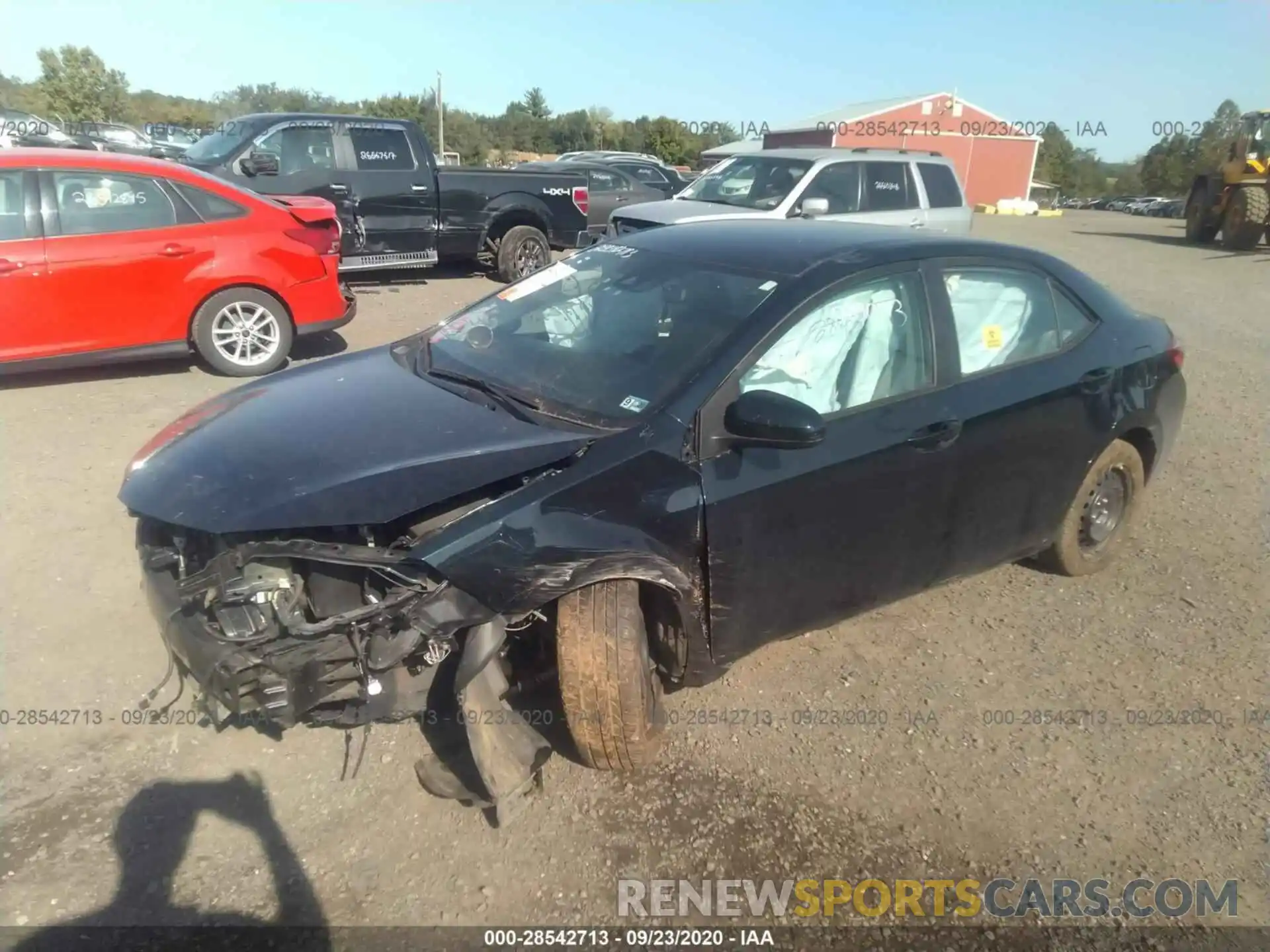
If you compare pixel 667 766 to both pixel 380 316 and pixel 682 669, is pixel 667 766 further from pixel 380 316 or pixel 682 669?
pixel 380 316

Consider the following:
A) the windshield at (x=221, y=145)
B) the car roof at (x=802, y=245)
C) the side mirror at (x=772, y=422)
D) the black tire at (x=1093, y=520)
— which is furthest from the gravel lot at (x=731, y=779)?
the windshield at (x=221, y=145)

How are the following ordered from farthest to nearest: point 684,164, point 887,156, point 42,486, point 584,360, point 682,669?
point 684,164
point 887,156
point 42,486
point 584,360
point 682,669

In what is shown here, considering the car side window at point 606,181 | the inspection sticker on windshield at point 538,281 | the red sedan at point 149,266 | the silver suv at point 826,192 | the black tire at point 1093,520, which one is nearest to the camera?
the inspection sticker on windshield at point 538,281

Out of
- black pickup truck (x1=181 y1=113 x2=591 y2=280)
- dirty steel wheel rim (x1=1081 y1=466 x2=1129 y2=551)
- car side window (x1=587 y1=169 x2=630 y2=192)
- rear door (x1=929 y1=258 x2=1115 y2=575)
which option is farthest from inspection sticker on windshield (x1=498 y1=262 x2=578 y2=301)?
car side window (x1=587 y1=169 x2=630 y2=192)

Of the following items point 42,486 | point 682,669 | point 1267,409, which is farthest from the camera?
point 1267,409

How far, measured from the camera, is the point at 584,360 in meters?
3.26

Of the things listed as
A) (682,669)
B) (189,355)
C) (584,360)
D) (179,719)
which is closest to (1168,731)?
(682,669)

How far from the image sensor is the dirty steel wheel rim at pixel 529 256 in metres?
11.7

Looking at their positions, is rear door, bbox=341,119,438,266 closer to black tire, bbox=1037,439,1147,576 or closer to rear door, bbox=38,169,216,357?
rear door, bbox=38,169,216,357

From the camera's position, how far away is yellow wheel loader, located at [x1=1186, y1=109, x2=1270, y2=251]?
18.6 m

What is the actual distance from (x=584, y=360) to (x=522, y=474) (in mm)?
733

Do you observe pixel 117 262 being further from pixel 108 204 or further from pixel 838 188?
pixel 838 188

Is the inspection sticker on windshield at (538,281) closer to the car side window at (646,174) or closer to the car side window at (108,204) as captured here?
the car side window at (108,204)

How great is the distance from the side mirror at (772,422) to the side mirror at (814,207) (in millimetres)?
7153
